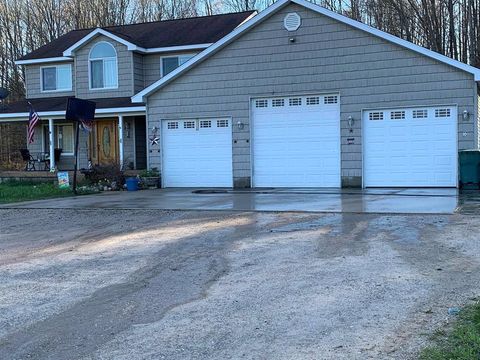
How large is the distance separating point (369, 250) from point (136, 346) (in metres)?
4.26

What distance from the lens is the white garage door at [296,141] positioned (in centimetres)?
1816

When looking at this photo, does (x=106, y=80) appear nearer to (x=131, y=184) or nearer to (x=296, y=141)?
(x=131, y=184)

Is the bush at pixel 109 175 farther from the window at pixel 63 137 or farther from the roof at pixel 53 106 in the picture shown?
the window at pixel 63 137

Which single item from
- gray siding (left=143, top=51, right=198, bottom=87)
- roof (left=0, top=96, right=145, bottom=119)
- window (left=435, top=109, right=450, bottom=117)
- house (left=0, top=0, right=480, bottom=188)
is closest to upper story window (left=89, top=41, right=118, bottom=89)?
roof (left=0, top=96, right=145, bottom=119)

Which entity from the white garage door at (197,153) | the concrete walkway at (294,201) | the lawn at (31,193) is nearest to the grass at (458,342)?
the concrete walkway at (294,201)

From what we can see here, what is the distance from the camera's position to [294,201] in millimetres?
14125

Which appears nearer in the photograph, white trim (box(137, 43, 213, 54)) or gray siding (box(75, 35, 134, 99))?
white trim (box(137, 43, 213, 54))

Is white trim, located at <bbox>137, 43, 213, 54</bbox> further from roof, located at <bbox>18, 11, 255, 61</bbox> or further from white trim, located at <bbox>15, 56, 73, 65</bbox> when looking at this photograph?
white trim, located at <bbox>15, 56, 73, 65</bbox>

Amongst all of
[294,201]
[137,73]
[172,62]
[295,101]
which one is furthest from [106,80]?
[294,201]

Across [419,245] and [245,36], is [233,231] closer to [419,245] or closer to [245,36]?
[419,245]

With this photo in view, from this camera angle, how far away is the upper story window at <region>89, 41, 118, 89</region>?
23.9 metres

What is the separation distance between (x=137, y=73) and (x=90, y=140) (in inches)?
139

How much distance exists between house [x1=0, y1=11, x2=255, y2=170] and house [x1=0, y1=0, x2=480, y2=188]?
345 centimetres

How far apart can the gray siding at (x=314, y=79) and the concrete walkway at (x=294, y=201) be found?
2.07m
